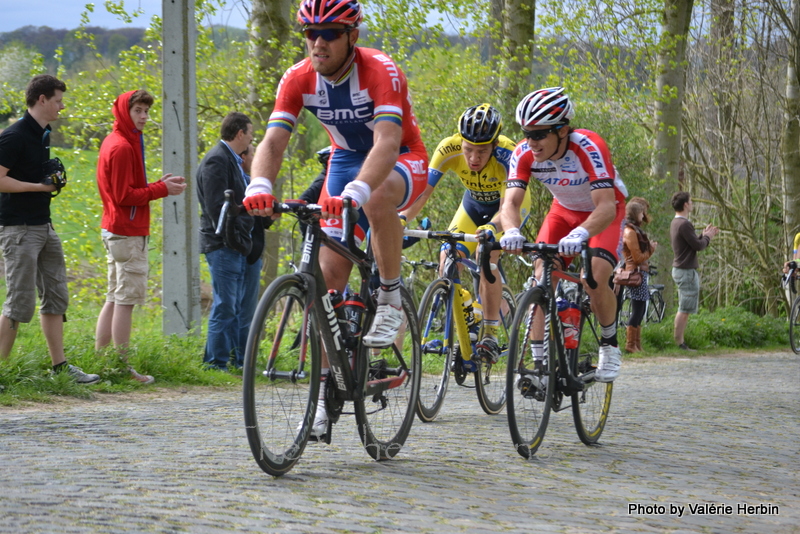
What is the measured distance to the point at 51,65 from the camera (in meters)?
17.0

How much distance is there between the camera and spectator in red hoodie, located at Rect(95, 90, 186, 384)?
7.62 metres

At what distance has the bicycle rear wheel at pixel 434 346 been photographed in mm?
6559

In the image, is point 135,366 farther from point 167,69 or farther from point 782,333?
point 782,333

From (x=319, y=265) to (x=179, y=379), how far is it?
4085 millimetres

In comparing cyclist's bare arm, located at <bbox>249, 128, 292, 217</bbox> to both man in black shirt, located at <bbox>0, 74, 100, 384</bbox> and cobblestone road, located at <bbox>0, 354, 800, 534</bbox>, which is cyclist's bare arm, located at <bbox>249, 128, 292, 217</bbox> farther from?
man in black shirt, located at <bbox>0, 74, 100, 384</bbox>

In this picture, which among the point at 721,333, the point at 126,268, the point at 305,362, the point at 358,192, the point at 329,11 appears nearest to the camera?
the point at 358,192

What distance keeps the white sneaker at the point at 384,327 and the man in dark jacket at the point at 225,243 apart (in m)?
3.48

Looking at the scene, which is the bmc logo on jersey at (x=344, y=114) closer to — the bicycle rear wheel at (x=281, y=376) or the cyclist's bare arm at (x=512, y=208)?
the bicycle rear wheel at (x=281, y=376)

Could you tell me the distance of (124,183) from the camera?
7.61m

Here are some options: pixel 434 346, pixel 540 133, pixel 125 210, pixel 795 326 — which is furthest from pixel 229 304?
pixel 795 326

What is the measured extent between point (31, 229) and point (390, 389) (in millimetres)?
3504

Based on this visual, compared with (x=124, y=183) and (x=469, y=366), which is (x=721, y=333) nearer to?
(x=469, y=366)

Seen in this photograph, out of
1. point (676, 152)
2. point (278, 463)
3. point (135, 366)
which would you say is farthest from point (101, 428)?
point (676, 152)

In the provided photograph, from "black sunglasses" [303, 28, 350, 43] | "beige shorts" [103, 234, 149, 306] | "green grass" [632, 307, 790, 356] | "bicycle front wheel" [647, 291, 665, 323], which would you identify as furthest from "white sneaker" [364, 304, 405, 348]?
"bicycle front wheel" [647, 291, 665, 323]
